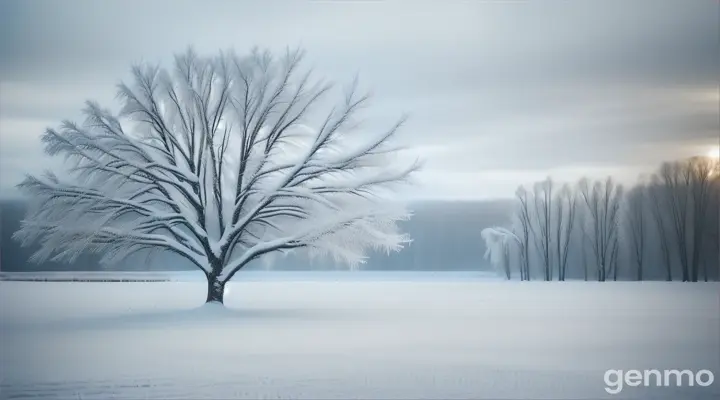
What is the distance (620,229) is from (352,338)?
560 cm

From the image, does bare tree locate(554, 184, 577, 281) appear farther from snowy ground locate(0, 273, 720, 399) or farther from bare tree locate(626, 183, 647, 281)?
bare tree locate(626, 183, 647, 281)

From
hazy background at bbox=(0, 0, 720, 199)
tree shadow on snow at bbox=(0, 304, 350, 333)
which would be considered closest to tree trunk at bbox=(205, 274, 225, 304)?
tree shadow on snow at bbox=(0, 304, 350, 333)

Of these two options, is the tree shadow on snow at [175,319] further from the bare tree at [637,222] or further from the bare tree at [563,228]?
the bare tree at [637,222]

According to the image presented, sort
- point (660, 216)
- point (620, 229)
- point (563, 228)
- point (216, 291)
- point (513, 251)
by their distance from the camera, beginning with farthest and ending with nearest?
point (563, 228)
point (620, 229)
point (513, 251)
point (660, 216)
point (216, 291)

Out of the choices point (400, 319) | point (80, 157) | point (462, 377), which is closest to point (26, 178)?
point (80, 157)

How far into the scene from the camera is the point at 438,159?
364 inches

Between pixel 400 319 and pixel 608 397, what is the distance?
3402mm

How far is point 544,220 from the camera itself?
11.0 meters

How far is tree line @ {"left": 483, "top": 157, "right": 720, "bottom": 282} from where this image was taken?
10.1 meters

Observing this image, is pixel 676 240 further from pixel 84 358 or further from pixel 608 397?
pixel 84 358

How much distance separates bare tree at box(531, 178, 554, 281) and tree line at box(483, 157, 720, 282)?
2cm

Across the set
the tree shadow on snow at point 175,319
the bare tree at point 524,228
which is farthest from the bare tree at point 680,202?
the tree shadow on snow at point 175,319

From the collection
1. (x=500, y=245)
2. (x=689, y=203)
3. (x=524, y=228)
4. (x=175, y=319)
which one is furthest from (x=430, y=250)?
(x=689, y=203)

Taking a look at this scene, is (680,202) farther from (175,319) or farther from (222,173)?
(175,319)
